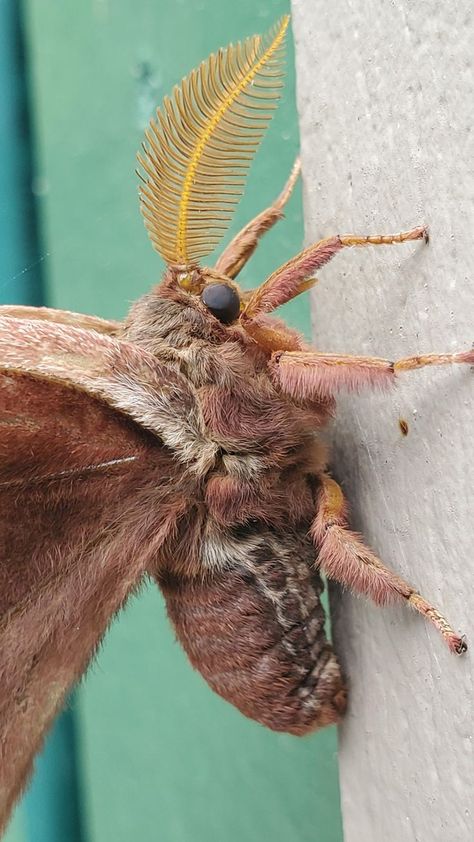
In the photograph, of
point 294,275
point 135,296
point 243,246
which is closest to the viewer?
point 294,275

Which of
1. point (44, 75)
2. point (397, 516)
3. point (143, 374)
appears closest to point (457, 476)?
point (397, 516)

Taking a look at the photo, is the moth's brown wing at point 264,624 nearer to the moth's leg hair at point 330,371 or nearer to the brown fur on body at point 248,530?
the brown fur on body at point 248,530

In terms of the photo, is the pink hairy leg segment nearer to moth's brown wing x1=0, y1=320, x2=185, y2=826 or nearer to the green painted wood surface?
moth's brown wing x1=0, y1=320, x2=185, y2=826

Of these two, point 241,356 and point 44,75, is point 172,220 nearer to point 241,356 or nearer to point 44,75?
point 241,356

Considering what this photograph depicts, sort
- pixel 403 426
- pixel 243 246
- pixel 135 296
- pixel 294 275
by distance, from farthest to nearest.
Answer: pixel 135 296, pixel 243 246, pixel 294 275, pixel 403 426

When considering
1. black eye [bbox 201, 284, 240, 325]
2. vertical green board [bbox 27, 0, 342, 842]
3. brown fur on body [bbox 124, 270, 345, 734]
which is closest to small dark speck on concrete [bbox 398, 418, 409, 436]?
brown fur on body [bbox 124, 270, 345, 734]

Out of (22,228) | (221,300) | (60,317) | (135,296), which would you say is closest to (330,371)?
(221,300)

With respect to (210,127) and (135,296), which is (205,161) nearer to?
(210,127)
